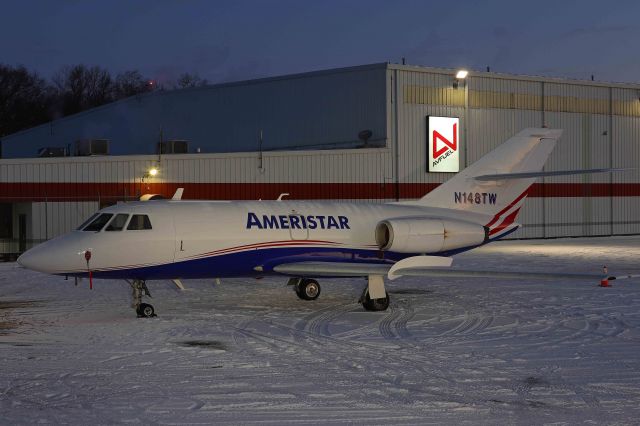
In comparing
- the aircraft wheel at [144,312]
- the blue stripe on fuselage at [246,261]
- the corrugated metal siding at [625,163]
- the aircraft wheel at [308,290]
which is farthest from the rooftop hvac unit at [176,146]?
the corrugated metal siding at [625,163]

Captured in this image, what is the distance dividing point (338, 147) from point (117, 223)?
25.9m

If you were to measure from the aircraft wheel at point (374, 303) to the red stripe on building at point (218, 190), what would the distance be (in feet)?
55.5

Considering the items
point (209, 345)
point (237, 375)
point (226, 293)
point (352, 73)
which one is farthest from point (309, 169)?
point (237, 375)

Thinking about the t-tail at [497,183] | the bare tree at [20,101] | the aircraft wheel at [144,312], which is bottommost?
the aircraft wheel at [144,312]

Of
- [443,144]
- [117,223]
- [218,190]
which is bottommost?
[117,223]

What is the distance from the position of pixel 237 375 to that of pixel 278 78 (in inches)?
1373

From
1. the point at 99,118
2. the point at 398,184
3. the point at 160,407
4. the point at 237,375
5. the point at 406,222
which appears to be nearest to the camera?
the point at 160,407

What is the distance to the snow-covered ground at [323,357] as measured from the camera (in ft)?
33.2

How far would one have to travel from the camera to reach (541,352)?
13664mm

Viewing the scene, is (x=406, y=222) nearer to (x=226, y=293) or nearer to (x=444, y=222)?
(x=444, y=222)

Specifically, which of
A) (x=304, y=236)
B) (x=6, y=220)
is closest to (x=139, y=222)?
(x=304, y=236)

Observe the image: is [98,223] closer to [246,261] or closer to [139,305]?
[139,305]

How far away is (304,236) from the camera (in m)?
19.5

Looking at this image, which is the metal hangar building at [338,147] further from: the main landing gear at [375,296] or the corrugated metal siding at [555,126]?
the main landing gear at [375,296]
